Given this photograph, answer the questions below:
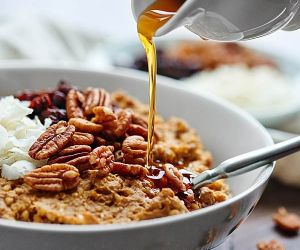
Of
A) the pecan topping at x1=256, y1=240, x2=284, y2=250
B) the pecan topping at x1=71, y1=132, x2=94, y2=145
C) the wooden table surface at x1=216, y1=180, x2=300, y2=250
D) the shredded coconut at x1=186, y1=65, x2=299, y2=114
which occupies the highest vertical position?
the pecan topping at x1=71, y1=132, x2=94, y2=145

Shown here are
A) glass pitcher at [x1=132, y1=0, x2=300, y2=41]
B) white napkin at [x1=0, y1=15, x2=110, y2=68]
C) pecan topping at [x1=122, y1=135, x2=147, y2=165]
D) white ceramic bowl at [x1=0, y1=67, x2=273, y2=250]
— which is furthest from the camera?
white napkin at [x1=0, y1=15, x2=110, y2=68]

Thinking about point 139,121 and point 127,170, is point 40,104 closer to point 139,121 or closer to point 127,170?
point 139,121

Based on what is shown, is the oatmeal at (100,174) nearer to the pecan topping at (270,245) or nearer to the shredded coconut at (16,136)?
the shredded coconut at (16,136)

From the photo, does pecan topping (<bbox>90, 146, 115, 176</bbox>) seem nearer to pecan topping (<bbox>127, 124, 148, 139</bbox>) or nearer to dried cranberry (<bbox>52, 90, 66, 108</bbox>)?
pecan topping (<bbox>127, 124, 148, 139</bbox>)

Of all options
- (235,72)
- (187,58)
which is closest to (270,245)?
(235,72)

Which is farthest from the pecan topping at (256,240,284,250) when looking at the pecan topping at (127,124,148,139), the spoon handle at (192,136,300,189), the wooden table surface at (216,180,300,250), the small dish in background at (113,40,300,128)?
the small dish in background at (113,40,300,128)

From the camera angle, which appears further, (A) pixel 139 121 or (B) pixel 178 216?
(A) pixel 139 121
